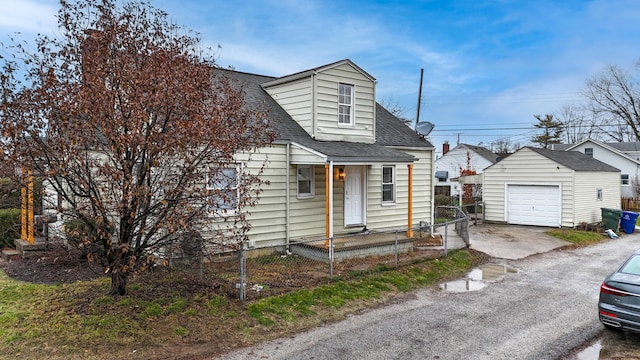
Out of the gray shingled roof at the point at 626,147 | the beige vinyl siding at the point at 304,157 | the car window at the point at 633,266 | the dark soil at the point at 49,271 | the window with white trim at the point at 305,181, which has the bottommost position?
the dark soil at the point at 49,271

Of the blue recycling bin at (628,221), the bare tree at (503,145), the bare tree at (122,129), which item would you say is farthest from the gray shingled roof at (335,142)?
the bare tree at (503,145)

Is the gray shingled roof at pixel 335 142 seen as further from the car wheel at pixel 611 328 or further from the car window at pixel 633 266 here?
the car wheel at pixel 611 328

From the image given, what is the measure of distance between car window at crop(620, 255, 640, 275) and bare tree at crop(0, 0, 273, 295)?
6.71 meters

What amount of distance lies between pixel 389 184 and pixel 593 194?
39.8 ft

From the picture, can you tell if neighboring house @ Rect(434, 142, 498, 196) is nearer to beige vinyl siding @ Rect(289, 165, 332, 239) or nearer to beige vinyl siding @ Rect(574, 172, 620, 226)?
beige vinyl siding @ Rect(574, 172, 620, 226)

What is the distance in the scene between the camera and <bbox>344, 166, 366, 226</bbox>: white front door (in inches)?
530

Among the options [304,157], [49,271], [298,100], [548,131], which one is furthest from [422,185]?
[548,131]

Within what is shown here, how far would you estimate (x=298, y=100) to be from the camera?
43.7 feet

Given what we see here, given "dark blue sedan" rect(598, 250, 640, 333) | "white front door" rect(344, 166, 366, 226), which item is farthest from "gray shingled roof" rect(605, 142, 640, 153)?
"dark blue sedan" rect(598, 250, 640, 333)

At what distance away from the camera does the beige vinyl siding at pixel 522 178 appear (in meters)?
19.5

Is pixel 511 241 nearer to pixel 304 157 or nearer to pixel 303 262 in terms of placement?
pixel 303 262

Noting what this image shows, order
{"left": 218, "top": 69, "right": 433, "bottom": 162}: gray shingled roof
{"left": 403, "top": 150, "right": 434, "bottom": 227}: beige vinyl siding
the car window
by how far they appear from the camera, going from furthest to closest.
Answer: {"left": 403, "top": 150, "right": 434, "bottom": 227}: beige vinyl siding
{"left": 218, "top": 69, "right": 433, "bottom": 162}: gray shingled roof
the car window

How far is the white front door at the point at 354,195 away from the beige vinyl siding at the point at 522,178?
10624 millimetres

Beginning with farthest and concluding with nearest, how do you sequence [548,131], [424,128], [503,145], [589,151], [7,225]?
[503,145]
[548,131]
[589,151]
[424,128]
[7,225]
